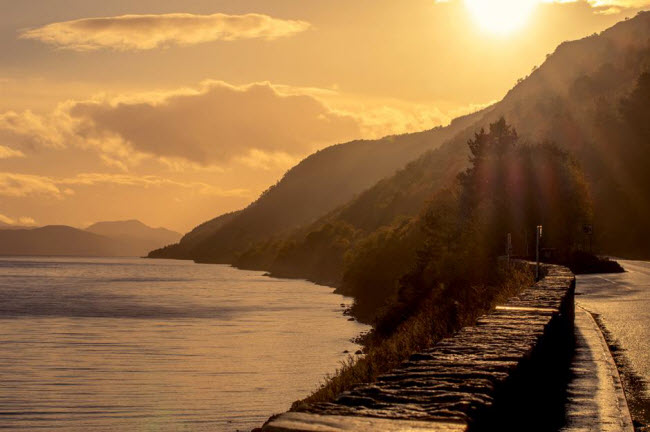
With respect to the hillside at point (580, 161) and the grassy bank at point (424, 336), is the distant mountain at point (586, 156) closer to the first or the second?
the hillside at point (580, 161)

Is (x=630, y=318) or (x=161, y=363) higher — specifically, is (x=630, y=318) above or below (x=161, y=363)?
above

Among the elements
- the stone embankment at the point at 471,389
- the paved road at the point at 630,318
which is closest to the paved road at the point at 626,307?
the paved road at the point at 630,318

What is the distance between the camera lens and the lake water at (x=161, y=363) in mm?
30547

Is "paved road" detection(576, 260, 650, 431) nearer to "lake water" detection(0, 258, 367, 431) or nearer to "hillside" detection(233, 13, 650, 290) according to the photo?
"lake water" detection(0, 258, 367, 431)

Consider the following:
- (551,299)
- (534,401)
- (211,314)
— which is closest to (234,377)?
(551,299)

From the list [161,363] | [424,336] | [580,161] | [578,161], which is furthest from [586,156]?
A: [424,336]

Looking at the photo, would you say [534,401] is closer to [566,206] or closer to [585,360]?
[585,360]

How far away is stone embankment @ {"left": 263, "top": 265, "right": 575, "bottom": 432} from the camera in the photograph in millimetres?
4660

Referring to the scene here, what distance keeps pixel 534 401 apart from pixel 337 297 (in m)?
96.2

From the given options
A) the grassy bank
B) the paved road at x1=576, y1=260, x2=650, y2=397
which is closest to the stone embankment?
the paved road at x1=576, y1=260, x2=650, y2=397

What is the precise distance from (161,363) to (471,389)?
130ft

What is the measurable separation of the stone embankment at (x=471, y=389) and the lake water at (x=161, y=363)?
18909 mm

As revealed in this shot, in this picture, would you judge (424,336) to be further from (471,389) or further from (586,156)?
(586,156)

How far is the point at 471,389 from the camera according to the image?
5.76 m
